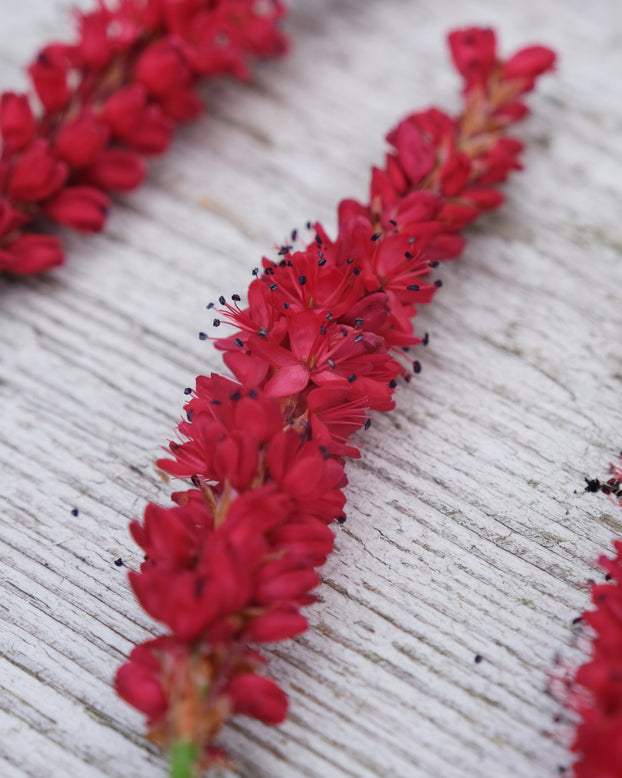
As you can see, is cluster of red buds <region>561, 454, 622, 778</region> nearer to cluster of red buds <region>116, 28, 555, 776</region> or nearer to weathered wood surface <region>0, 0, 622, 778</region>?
weathered wood surface <region>0, 0, 622, 778</region>

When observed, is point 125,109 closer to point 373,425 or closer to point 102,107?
point 102,107

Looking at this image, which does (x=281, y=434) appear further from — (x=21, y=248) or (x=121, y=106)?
(x=121, y=106)

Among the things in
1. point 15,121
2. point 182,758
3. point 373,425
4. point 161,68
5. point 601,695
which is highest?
point 161,68

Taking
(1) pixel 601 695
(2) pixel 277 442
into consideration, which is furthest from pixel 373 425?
(1) pixel 601 695

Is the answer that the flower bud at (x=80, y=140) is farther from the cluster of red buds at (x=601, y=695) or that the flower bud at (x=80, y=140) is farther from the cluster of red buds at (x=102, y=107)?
the cluster of red buds at (x=601, y=695)

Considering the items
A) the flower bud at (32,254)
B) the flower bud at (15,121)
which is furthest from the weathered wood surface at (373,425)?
the flower bud at (15,121)

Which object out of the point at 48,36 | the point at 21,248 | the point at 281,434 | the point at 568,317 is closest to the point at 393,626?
the point at 281,434
